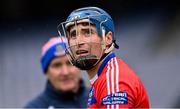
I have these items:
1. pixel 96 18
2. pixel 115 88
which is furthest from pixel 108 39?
pixel 115 88

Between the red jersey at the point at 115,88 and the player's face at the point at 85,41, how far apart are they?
4.2 inches

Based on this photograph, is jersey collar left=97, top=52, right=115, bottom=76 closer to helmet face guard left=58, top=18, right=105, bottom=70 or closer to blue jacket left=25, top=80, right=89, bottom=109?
helmet face guard left=58, top=18, right=105, bottom=70

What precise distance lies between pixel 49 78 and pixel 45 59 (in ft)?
0.61

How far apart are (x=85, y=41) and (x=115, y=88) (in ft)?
1.52

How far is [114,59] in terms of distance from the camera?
4.35 metres

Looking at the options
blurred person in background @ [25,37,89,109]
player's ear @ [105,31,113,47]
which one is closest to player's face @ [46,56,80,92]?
blurred person in background @ [25,37,89,109]

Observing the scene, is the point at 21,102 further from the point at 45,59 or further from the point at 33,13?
the point at 45,59

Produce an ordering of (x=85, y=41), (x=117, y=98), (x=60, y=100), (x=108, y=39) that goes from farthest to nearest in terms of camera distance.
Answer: (x=60, y=100) → (x=108, y=39) → (x=85, y=41) → (x=117, y=98)

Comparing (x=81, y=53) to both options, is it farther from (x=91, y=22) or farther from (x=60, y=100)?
(x=60, y=100)

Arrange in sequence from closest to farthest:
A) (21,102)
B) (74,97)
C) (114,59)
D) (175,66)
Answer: (114,59) → (74,97) → (175,66) → (21,102)

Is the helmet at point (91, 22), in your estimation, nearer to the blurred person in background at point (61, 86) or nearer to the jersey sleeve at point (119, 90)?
the jersey sleeve at point (119, 90)

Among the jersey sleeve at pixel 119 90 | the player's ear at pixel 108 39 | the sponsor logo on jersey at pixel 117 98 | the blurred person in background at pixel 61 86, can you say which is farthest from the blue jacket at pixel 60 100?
the sponsor logo on jersey at pixel 117 98

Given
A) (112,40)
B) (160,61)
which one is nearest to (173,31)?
(160,61)

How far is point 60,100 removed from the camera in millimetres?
6426
